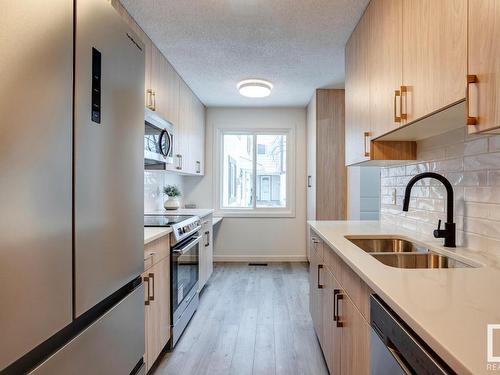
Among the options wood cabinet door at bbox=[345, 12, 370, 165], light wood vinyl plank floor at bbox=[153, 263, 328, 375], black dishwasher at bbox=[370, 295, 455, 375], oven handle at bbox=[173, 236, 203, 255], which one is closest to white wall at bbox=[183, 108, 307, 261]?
light wood vinyl plank floor at bbox=[153, 263, 328, 375]

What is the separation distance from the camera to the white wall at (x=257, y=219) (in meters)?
4.80

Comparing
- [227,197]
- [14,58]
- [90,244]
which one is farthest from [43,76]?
[227,197]

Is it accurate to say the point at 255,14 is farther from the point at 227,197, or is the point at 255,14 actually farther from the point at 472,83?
the point at 227,197

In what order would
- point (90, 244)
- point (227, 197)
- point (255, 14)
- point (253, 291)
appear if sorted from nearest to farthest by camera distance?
1. point (90, 244)
2. point (255, 14)
3. point (253, 291)
4. point (227, 197)

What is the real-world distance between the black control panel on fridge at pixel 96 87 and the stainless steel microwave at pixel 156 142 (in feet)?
4.31

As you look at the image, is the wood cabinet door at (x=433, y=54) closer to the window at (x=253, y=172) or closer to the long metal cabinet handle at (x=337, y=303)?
the long metal cabinet handle at (x=337, y=303)

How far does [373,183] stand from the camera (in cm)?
396

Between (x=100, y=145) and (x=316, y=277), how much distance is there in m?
1.77

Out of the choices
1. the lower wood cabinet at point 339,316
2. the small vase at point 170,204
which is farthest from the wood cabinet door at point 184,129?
the lower wood cabinet at point 339,316

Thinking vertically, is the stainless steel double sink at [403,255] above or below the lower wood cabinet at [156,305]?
above

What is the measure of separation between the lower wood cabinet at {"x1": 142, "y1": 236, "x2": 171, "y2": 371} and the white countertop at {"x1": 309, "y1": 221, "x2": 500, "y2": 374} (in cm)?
112

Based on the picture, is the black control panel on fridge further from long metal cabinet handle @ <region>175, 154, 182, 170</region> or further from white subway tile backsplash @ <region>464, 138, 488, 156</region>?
long metal cabinet handle @ <region>175, 154, 182, 170</region>

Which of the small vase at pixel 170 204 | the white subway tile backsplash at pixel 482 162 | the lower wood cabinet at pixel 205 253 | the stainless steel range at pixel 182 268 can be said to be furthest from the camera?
the small vase at pixel 170 204

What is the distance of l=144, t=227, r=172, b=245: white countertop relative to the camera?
173cm
